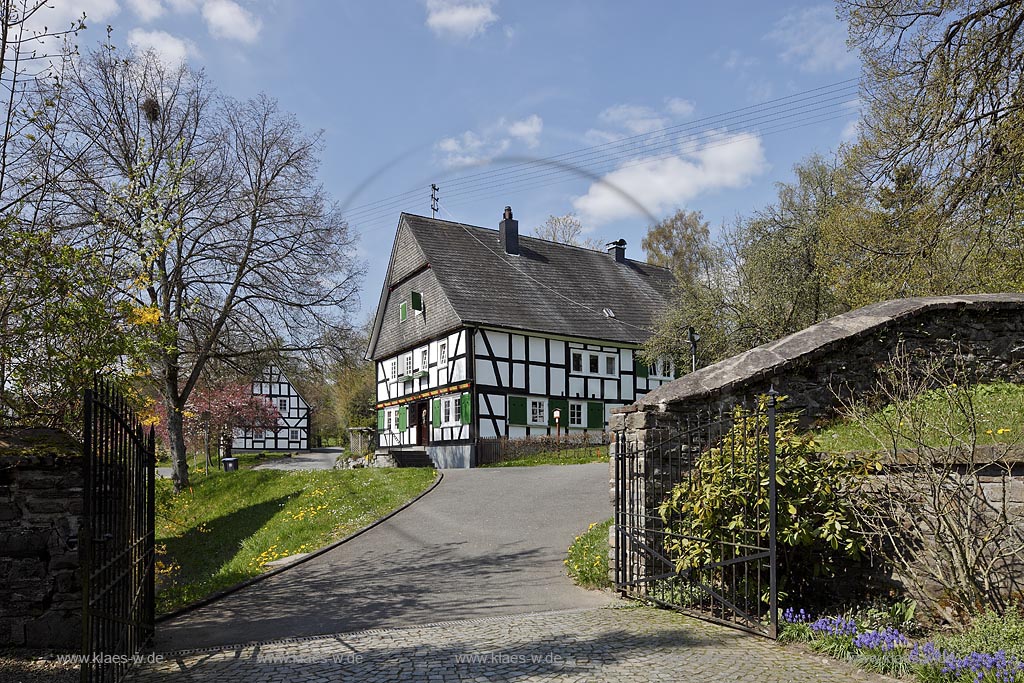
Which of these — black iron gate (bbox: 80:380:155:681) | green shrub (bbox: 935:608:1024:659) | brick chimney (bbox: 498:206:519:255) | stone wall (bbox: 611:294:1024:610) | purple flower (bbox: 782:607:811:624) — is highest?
brick chimney (bbox: 498:206:519:255)

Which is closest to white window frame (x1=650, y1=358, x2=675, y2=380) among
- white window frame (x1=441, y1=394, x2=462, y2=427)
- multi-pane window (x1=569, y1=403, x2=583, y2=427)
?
multi-pane window (x1=569, y1=403, x2=583, y2=427)

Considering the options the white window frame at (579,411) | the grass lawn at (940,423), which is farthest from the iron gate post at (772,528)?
the white window frame at (579,411)

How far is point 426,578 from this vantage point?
10.4 m

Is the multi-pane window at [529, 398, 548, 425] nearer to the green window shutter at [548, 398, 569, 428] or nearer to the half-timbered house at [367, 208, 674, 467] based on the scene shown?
the half-timbered house at [367, 208, 674, 467]

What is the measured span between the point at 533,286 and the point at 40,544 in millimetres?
27181

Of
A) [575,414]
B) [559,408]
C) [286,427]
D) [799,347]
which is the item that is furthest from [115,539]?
[286,427]

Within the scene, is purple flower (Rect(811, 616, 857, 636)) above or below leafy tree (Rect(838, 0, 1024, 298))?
below

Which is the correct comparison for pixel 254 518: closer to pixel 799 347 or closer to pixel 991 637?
pixel 799 347

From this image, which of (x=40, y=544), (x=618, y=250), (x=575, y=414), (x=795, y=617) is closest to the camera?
(x=40, y=544)

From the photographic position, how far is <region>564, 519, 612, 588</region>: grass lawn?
963 centimetres

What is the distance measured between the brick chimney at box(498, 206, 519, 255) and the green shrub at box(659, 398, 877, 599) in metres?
27.1

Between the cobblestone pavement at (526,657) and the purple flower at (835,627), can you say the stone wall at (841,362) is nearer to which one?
the cobblestone pavement at (526,657)

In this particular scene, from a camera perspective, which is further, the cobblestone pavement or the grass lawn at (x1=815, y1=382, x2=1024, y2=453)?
the grass lawn at (x1=815, y1=382, x2=1024, y2=453)

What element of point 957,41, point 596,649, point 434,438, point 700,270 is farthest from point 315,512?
point 700,270
